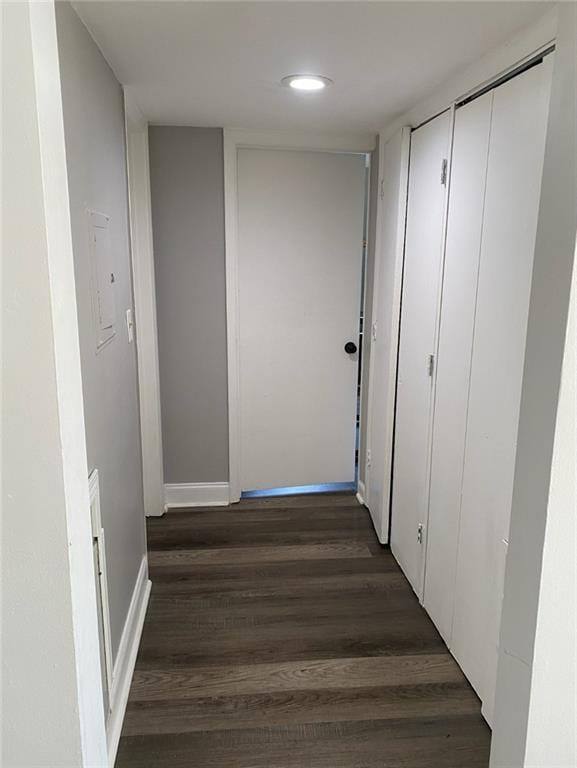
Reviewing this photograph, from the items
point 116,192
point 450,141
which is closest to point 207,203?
point 116,192

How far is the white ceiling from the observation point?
1453mm

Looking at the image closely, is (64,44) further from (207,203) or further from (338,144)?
(338,144)

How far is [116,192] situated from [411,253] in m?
1.30

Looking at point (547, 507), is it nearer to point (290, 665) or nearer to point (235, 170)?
point (290, 665)

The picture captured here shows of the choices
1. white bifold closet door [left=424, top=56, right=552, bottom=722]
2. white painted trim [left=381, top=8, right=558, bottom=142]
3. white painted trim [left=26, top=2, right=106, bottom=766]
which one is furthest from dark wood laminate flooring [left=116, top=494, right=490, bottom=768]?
white painted trim [left=381, top=8, right=558, bottom=142]

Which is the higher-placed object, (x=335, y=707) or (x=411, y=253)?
(x=411, y=253)

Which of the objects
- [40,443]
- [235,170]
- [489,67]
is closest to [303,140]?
[235,170]

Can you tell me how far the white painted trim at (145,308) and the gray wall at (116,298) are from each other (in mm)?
671

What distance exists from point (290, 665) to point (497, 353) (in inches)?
54.5

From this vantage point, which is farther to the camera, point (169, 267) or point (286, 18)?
point (169, 267)

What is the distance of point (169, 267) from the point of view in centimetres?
317

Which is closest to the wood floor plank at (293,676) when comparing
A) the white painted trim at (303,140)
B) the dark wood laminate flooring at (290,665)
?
the dark wood laminate flooring at (290,665)

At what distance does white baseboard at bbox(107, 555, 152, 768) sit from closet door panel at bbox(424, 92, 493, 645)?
4.01 feet

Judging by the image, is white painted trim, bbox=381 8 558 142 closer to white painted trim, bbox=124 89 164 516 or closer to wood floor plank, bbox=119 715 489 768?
white painted trim, bbox=124 89 164 516
